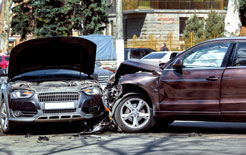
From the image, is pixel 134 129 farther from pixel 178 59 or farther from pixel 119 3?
pixel 119 3

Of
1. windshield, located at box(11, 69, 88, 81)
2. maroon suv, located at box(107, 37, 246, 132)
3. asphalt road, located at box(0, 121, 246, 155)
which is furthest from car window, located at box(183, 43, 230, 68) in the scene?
windshield, located at box(11, 69, 88, 81)

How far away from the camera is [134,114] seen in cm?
1042

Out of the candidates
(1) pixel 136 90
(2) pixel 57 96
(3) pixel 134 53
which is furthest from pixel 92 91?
(3) pixel 134 53

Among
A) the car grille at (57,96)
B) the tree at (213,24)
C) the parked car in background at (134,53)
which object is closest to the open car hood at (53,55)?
the car grille at (57,96)

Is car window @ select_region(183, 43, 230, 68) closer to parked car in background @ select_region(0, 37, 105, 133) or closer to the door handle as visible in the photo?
the door handle

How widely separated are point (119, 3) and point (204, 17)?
2986cm

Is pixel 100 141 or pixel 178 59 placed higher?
pixel 178 59

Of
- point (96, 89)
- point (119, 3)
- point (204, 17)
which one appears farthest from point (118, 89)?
point (204, 17)

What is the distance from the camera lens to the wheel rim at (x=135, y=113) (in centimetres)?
1039

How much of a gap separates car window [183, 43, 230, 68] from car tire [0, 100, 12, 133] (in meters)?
3.37

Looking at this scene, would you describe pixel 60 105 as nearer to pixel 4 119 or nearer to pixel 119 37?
pixel 4 119

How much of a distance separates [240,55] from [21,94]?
387cm

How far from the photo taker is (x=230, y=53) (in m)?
9.85

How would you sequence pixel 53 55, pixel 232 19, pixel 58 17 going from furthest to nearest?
pixel 58 17 < pixel 232 19 < pixel 53 55
